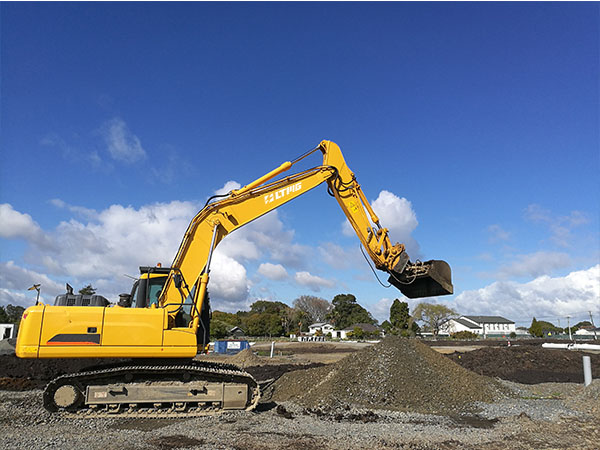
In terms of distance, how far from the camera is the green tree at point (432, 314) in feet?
244

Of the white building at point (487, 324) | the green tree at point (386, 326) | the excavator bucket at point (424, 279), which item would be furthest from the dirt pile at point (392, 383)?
the white building at point (487, 324)

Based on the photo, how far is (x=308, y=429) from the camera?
318 inches

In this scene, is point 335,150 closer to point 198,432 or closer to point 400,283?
point 400,283

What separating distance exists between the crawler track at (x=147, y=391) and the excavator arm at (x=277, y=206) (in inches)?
42.6

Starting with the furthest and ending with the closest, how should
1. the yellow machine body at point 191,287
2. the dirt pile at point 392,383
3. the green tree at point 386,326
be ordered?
the green tree at point 386,326, the dirt pile at point 392,383, the yellow machine body at point 191,287

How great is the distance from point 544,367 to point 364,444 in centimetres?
1693

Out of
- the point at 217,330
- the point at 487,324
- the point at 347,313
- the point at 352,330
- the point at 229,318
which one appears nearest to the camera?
the point at 217,330

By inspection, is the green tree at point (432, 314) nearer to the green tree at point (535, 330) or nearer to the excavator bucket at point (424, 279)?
the green tree at point (535, 330)

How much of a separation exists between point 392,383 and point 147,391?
6396 millimetres

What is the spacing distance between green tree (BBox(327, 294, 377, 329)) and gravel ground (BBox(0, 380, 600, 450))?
7839cm

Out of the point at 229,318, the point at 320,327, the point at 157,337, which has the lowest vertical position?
the point at 320,327

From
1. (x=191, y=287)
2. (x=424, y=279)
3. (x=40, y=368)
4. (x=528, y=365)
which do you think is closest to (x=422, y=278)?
(x=424, y=279)

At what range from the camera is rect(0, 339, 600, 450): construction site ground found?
7078 mm

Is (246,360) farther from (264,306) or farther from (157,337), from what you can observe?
(264,306)
